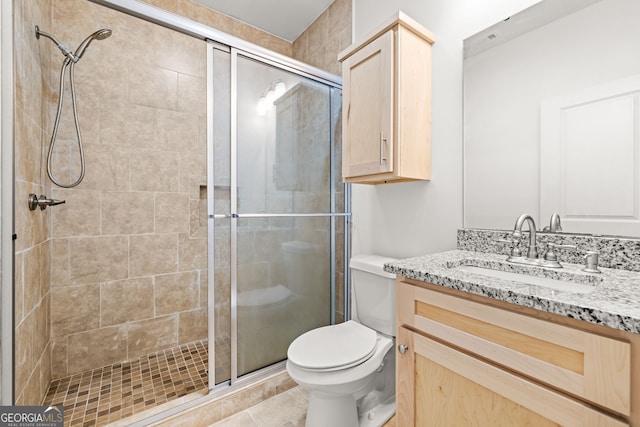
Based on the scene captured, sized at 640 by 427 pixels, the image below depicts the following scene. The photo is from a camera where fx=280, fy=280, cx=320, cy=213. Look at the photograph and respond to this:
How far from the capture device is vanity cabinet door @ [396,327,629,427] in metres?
0.66

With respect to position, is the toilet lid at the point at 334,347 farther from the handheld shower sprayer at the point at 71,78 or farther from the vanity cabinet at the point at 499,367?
the handheld shower sprayer at the point at 71,78

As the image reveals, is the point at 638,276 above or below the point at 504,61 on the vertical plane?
below

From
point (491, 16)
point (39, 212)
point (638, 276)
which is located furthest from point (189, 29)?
point (638, 276)

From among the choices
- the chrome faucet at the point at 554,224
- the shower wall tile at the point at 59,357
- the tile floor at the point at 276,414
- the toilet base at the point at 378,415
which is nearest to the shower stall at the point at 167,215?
the shower wall tile at the point at 59,357

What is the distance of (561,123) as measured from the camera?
1094 millimetres

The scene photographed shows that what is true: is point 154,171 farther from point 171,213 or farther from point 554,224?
point 554,224

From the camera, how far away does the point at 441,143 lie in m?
1.48

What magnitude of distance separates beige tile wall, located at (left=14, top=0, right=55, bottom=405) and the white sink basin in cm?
186

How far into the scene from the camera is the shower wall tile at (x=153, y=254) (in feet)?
6.70

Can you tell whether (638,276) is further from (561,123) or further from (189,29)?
(189,29)

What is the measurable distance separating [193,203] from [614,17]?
2495mm

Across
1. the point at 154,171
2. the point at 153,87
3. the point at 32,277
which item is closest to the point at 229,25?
the point at 153,87

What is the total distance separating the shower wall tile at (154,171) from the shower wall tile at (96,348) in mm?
1023

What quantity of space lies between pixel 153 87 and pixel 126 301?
1579 mm
